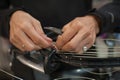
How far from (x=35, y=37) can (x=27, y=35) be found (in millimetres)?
31

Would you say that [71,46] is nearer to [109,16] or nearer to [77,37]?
[77,37]

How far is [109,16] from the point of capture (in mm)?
644

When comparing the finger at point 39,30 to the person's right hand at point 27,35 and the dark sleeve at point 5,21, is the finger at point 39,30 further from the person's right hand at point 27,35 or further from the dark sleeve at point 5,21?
the dark sleeve at point 5,21

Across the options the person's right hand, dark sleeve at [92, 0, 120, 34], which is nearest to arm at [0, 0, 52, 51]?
the person's right hand

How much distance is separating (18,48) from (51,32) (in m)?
0.08

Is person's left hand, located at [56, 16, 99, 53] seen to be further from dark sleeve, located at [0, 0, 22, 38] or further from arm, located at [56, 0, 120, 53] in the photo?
dark sleeve, located at [0, 0, 22, 38]

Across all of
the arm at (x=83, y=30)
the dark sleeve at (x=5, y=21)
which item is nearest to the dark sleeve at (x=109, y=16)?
the arm at (x=83, y=30)

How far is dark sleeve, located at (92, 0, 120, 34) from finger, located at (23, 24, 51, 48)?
15 centimetres

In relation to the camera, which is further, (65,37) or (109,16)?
(109,16)

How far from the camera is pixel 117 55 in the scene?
502 millimetres

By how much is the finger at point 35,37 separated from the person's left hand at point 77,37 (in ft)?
0.08

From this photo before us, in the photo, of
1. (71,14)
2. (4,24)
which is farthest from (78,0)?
(4,24)

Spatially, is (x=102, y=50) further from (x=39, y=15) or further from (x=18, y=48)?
(x=39, y=15)

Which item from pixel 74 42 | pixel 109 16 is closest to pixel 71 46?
pixel 74 42
